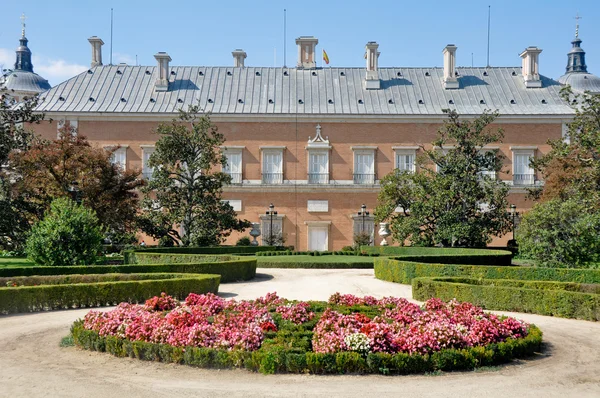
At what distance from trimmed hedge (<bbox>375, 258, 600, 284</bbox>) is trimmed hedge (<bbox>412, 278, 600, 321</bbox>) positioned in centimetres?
213

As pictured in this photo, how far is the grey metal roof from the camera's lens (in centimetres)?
4025

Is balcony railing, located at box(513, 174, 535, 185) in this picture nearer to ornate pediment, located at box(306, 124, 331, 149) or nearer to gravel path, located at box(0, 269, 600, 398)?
ornate pediment, located at box(306, 124, 331, 149)

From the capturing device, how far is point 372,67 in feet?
139

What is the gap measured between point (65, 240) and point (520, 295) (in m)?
12.2

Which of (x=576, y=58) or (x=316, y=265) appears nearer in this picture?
(x=316, y=265)

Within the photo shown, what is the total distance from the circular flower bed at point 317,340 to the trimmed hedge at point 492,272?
7598mm

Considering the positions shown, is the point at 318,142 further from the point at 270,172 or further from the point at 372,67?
the point at 372,67

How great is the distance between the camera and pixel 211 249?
27.1 metres

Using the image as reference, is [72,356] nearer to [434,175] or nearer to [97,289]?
[97,289]

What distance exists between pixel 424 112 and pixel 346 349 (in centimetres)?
3377

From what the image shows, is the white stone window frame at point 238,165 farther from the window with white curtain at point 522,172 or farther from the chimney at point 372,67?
the window with white curtain at point 522,172

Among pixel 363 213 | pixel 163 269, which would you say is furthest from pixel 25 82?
pixel 163 269

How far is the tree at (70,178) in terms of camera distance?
25.7 m

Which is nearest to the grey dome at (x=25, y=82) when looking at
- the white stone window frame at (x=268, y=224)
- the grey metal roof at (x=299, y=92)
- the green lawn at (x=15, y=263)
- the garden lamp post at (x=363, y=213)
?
the grey metal roof at (x=299, y=92)
